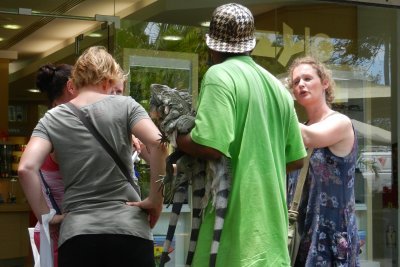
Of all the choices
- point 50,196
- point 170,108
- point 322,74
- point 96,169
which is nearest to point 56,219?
point 50,196

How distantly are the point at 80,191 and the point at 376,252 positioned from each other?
5508mm

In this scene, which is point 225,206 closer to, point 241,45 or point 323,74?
point 241,45

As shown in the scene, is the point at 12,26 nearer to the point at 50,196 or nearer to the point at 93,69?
the point at 50,196

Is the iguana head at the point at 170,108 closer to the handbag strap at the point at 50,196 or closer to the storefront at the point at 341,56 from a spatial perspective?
the handbag strap at the point at 50,196

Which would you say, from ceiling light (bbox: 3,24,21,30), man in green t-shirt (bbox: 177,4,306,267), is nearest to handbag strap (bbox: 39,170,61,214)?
man in green t-shirt (bbox: 177,4,306,267)

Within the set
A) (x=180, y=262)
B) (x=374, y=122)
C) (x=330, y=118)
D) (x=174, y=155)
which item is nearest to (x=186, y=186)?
(x=174, y=155)

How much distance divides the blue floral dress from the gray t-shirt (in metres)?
0.94

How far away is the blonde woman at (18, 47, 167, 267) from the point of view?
11.2 feet

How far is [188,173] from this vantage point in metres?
2.99

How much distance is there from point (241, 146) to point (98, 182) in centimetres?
81

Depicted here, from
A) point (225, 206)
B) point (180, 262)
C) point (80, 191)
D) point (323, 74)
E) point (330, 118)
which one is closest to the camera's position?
point (225, 206)

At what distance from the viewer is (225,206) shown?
2.91 meters

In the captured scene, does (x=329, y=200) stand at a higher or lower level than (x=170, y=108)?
lower

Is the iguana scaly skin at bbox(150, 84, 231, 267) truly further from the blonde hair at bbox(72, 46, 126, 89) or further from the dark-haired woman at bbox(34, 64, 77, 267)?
the dark-haired woman at bbox(34, 64, 77, 267)
